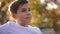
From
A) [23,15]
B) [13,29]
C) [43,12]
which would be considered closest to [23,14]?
[23,15]

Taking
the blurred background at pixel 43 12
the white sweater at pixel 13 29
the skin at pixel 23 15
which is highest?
the blurred background at pixel 43 12

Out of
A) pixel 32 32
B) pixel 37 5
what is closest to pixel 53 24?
pixel 37 5

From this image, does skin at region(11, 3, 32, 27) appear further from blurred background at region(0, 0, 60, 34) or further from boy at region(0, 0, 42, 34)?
blurred background at region(0, 0, 60, 34)

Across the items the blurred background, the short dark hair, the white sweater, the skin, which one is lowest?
the white sweater

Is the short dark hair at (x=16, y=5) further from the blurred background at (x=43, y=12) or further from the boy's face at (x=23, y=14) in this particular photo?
the blurred background at (x=43, y=12)

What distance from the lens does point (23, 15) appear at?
1318 mm

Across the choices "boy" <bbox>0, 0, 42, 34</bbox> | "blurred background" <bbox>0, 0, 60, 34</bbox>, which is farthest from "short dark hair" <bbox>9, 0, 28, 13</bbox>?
"blurred background" <bbox>0, 0, 60, 34</bbox>

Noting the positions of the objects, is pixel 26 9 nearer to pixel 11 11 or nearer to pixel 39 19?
pixel 11 11

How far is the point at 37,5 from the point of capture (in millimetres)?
5320

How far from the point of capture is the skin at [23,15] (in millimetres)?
1309

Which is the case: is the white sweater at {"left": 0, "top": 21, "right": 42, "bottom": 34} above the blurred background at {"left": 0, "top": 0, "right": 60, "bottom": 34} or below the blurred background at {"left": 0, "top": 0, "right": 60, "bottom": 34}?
below

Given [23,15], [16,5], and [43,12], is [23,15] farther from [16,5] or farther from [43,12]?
[43,12]

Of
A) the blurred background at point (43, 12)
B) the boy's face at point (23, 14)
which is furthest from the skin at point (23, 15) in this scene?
the blurred background at point (43, 12)

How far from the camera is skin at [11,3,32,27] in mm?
1309
